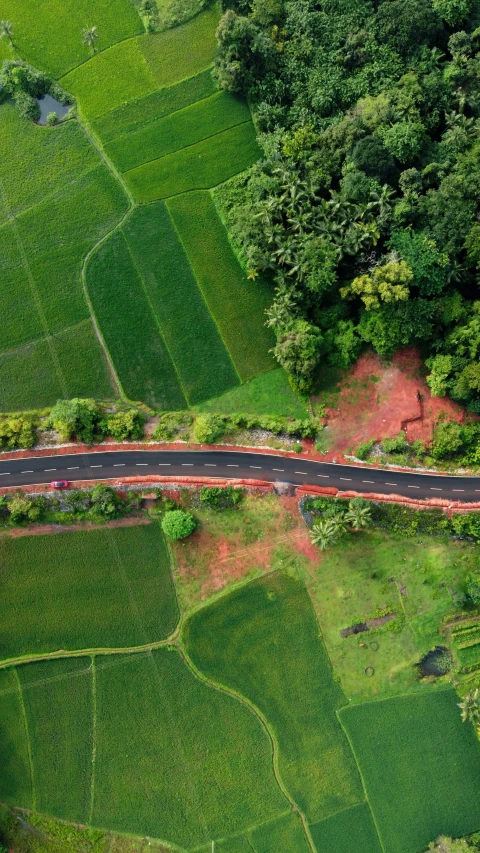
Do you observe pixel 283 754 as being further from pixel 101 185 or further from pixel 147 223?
pixel 101 185

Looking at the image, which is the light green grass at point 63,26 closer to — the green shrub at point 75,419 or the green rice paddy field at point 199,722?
the green shrub at point 75,419

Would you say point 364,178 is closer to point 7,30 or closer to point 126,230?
point 126,230

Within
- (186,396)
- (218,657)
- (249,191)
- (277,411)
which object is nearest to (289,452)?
(277,411)

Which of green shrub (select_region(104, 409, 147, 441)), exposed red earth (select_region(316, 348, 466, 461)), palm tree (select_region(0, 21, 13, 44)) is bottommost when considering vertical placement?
exposed red earth (select_region(316, 348, 466, 461))

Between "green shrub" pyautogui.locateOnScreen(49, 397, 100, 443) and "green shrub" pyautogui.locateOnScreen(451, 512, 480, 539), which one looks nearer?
"green shrub" pyautogui.locateOnScreen(49, 397, 100, 443)

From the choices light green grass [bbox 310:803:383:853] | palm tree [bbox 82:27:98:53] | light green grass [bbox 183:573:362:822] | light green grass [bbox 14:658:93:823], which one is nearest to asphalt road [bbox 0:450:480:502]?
light green grass [bbox 183:573:362:822]

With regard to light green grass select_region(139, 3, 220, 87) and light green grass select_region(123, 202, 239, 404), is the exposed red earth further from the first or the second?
light green grass select_region(139, 3, 220, 87)
